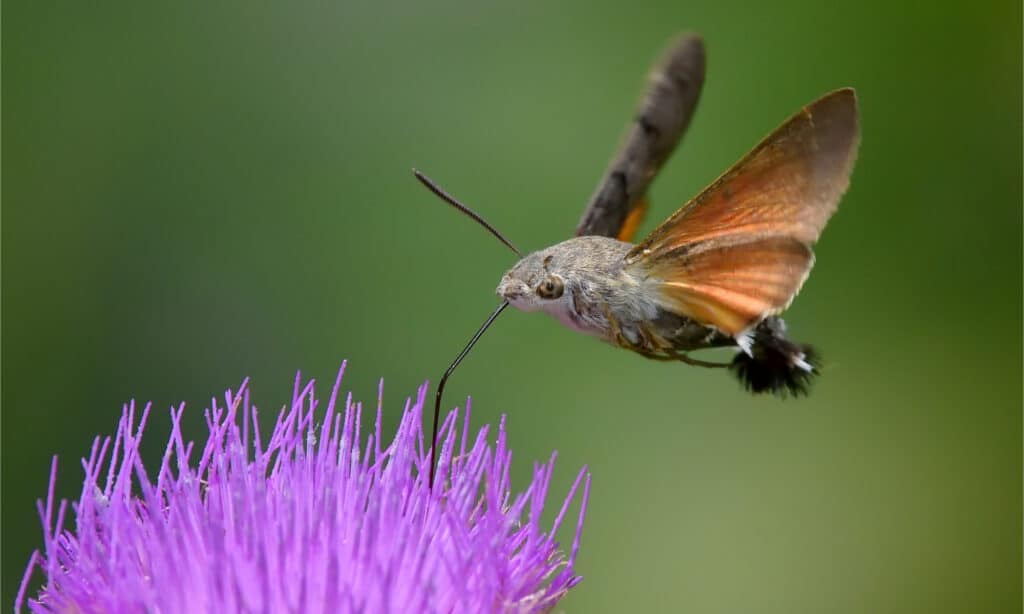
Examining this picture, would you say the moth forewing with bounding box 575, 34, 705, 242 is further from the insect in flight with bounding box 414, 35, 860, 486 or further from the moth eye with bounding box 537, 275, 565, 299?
the moth eye with bounding box 537, 275, 565, 299

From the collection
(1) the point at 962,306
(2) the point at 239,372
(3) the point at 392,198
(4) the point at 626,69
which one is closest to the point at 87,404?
(2) the point at 239,372

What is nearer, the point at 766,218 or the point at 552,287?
the point at 766,218

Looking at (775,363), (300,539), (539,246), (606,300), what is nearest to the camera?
(300,539)

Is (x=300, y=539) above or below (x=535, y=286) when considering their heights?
below

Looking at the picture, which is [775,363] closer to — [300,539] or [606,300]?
[606,300]

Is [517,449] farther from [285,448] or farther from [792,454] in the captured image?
[285,448]

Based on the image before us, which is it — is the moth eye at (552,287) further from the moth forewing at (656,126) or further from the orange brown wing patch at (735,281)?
the moth forewing at (656,126)

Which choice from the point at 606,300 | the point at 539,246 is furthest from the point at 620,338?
the point at 539,246

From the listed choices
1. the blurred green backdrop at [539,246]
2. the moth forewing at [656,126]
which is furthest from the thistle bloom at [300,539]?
the blurred green backdrop at [539,246]
